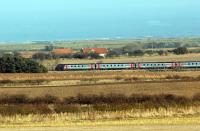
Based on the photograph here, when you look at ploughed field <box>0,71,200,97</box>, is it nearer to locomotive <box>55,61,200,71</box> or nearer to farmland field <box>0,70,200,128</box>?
farmland field <box>0,70,200,128</box>

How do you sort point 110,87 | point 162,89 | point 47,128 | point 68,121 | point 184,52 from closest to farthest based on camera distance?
point 47,128, point 68,121, point 162,89, point 110,87, point 184,52

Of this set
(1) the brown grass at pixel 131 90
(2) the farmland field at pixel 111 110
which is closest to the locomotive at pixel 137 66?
(1) the brown grass at pixel 131 90

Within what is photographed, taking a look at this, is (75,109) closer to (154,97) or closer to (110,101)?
(110,101)

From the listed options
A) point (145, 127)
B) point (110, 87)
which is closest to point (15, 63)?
point (110, 87)

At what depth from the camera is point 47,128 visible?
821 inches

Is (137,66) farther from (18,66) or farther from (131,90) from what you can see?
(131,90)

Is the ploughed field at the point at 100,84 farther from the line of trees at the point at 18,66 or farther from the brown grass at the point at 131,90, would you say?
the line of trees at the point at 18,66

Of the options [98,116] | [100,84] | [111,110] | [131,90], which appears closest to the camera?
[98,116]

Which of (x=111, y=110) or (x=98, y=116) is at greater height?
(x=98, y=116)

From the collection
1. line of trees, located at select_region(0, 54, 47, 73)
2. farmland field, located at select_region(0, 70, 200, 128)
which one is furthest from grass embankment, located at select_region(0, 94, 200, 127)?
line of trees, located at select_region(0, 54, 47, 73)

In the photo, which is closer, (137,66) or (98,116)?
(98,116)

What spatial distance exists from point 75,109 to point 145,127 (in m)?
10.4

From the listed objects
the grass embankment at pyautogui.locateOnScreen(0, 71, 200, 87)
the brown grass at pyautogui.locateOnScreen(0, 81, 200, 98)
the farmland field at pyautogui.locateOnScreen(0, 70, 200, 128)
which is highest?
the farmland field at pyautogui.locateOnScreen(0, 70, 200, 128)

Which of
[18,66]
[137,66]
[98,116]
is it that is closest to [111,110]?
[98,116]
